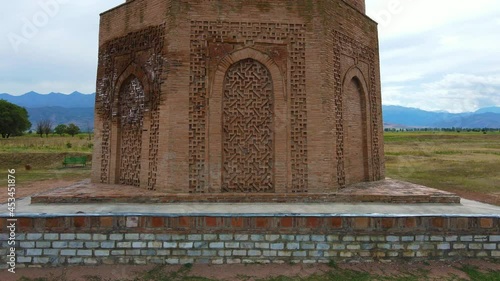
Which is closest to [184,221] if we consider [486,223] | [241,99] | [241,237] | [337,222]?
[241,237]

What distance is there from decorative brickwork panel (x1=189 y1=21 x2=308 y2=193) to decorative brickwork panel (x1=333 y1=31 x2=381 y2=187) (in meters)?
1.01

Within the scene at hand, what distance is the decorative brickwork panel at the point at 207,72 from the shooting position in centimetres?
681

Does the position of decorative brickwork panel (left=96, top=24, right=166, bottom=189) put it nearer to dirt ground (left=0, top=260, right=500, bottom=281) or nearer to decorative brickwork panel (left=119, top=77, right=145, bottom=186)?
decorative brickwork panel (left=119, top=77, right=145, bottom=186)

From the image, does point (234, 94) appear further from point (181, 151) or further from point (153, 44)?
point (153, 44)

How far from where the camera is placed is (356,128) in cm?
861

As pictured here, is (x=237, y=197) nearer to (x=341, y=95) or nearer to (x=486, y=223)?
(x=341, y=95)

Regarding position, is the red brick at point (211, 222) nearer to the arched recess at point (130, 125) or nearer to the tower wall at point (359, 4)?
the arched recess at point (130, 125)

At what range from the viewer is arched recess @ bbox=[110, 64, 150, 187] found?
7592mm

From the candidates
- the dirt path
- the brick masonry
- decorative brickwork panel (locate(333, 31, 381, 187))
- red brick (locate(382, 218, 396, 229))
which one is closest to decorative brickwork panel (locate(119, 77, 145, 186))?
the brick masonry

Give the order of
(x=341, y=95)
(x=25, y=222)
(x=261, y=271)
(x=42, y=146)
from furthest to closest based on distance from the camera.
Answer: (x=42, y=146) < (x=341, y=95) < (x=25, y=222) < (x=261, y=271)

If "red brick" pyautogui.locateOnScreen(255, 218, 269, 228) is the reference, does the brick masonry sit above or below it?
below

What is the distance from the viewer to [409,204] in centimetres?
643

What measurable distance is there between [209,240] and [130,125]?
429 cm

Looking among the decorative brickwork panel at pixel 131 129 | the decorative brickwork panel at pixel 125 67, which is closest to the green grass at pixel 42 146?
the decorative brickwork panel at pixel 125 67
